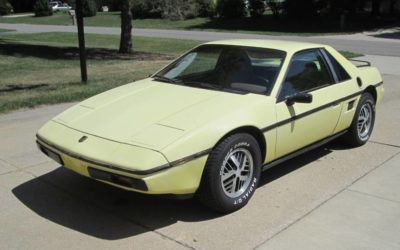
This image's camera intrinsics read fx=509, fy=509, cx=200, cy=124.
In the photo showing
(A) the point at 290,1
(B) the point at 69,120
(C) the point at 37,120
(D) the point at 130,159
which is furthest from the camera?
(A) the point at 290,1

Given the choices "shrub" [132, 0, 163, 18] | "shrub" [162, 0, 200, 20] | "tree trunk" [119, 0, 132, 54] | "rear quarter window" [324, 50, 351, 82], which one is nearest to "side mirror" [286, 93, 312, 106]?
"rear quarter window" [324, 50, 351, 82]

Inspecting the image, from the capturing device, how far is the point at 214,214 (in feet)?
13.5

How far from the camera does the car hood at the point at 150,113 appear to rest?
3.87 m

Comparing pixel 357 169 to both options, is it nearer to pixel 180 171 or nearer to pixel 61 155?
pixel 180 171

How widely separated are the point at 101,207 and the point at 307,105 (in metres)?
2.12

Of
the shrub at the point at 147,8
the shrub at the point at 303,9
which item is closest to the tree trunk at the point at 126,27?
the shrub at the point at 303,9

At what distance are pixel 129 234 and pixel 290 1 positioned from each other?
103ft

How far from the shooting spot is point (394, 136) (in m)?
6.46

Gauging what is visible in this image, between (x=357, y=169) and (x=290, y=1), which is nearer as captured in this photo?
(x=357, y=169)

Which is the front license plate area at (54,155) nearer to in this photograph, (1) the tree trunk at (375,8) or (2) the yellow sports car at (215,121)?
(2) the yellow sports car at (215,121)

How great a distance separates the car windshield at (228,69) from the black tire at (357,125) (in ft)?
4.63

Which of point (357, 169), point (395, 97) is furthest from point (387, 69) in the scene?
point (357, 169)

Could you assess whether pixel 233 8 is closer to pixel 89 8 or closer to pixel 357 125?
pixel 89 8

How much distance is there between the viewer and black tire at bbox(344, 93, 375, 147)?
5.75 m
